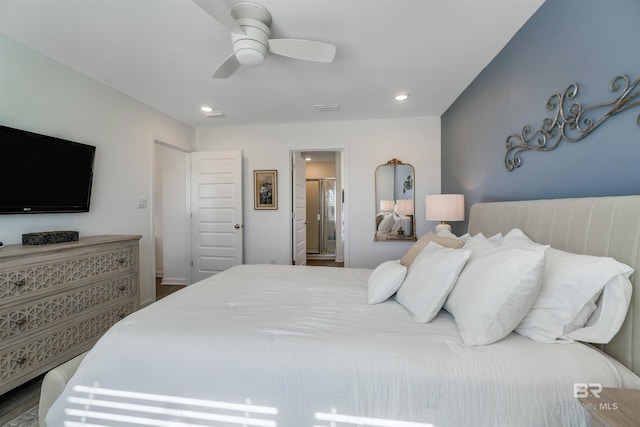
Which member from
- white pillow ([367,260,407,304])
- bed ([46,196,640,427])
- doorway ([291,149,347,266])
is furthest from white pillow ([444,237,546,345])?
doorway ([291,149,347,266])

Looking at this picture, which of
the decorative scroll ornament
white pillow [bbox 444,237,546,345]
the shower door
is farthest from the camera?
the shower door

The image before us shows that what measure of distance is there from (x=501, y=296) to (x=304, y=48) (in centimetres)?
183

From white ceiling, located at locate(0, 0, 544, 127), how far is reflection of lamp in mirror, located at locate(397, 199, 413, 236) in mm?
1372

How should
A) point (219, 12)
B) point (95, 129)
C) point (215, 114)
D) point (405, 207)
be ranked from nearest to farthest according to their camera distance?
point (219, 12), point (95, 129), point (215, 114), point (405, 207)

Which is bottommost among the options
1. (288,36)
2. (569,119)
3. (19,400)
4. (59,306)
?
(19,400)

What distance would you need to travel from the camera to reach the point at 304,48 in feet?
5.84

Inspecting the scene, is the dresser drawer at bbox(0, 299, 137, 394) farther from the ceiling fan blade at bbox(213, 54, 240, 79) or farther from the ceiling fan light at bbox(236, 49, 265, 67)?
the ceiling fan light at bbox(236, 49, 265, 67)

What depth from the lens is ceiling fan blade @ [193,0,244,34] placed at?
4.33 ft

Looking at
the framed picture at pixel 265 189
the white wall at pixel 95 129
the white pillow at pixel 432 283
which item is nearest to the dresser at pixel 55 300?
the white wall at pixel 95 129

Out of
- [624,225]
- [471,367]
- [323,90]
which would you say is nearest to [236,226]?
[323,90]

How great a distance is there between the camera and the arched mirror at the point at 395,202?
153 inches

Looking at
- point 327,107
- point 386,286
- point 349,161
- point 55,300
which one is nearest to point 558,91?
point 386,286

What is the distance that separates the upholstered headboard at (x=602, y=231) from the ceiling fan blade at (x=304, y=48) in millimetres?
1629

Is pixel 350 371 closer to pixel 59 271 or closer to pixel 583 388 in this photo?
pixel 583 388
